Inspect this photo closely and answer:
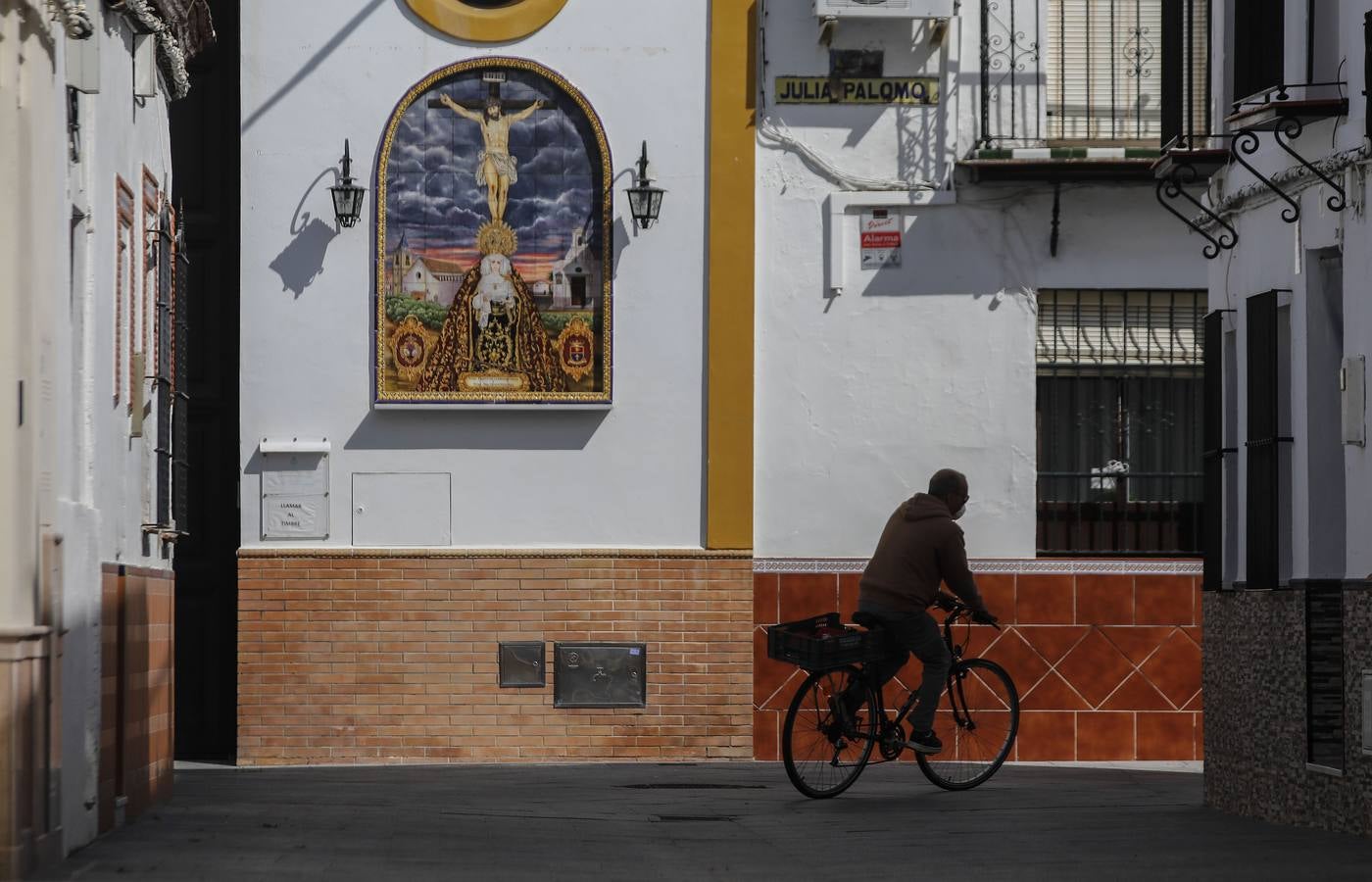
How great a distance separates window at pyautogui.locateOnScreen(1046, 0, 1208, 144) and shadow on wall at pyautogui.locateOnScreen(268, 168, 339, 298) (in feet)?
18.0

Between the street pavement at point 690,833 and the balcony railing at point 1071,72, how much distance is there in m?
5.04

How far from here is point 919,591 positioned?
13328 millimetres

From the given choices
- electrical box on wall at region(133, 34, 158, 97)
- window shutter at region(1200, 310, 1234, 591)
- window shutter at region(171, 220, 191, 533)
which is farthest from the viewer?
window shutter at region(171, 220, 191, 533)

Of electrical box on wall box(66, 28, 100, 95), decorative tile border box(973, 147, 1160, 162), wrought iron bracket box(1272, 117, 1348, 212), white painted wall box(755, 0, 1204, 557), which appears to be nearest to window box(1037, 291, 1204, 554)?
white painted wall box(755, 0, 1204, 557)

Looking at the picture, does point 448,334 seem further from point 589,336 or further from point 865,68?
point 865,68

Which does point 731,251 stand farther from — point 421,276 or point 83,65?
point 83,65

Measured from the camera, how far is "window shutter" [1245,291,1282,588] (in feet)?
39.0

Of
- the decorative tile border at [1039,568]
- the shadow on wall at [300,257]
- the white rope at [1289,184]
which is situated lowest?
the decorative tile border at [1039,568]

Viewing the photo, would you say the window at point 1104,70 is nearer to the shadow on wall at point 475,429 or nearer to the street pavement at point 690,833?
the shadow on wall at point 475,429

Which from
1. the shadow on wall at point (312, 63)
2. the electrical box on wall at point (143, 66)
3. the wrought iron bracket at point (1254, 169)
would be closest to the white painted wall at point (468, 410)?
the shadow on wall at point (312, 63)

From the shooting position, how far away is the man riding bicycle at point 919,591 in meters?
13.4

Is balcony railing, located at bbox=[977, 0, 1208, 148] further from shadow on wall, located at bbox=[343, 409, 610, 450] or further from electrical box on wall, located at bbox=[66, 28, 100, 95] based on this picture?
electrical box on wall, located at bbox=[66, 28, 100, 95]

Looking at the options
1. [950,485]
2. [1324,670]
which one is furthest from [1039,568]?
[1324,670]

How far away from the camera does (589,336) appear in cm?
1738
